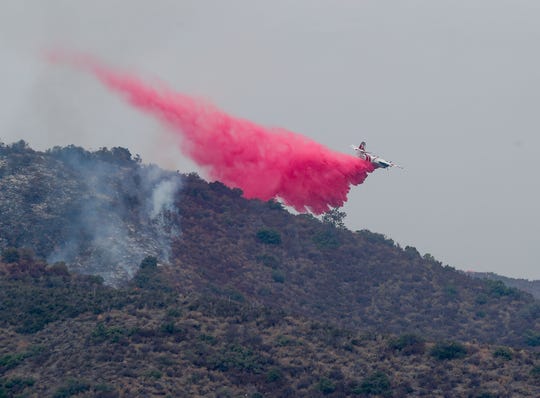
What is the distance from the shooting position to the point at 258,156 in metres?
121

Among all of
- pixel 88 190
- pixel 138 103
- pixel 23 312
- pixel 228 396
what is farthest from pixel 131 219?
pixel 228 396

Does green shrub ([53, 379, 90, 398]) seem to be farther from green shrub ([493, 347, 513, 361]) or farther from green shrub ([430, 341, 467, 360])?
green shrub ([493, 347, 513, 361])

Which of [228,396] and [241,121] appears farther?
[241,121]

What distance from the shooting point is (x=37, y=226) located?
124750 millimetres

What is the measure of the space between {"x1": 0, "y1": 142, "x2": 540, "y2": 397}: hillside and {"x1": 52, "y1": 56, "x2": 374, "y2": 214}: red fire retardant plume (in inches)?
478

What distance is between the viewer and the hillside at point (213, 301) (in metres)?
88.2

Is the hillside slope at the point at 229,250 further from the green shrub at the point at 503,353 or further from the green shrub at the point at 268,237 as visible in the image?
the green shrub at the point at 503,353

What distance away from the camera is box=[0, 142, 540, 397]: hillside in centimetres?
8825

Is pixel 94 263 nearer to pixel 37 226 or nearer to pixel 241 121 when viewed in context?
pixel 37 226

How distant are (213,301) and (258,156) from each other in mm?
21554

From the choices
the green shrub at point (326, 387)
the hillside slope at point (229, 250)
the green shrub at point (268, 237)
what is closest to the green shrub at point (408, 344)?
the green shrub at point (326, 387)

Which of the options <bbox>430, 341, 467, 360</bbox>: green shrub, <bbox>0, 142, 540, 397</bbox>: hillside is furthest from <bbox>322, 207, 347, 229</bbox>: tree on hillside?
<bbox>430, 341, 467, 360</bbox>: green shrub

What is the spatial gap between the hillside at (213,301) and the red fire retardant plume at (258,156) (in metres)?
12.2

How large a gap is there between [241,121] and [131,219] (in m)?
18.7
